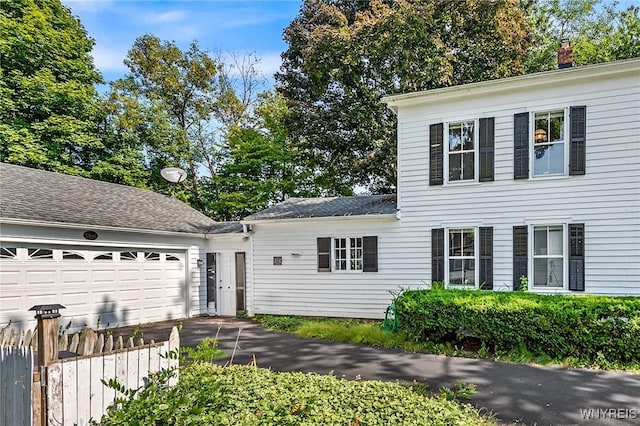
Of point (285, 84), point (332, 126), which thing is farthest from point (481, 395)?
point (285, 84)

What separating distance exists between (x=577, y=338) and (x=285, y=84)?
15.7 meters

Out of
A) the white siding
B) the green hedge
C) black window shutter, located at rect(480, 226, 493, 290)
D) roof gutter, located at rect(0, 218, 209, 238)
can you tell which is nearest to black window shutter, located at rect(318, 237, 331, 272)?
the white siding

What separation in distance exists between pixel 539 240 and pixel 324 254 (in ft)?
18.2

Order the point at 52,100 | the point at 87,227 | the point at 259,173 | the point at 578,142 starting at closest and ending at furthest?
1. the point at 578,142
2. the point at 87,227
3. the point at 52,100
4. the point at 259,173

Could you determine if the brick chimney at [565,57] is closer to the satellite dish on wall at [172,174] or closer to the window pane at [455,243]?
the window pane at [455,243]

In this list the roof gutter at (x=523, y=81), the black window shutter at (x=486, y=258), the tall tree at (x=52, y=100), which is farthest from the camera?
the tall tree at (x=52, y=100)

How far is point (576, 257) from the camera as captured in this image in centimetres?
898

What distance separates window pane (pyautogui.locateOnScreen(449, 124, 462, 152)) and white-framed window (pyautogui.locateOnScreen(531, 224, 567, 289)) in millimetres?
2681

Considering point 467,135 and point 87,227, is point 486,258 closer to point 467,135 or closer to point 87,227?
point 467,135

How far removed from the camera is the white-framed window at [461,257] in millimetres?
10000

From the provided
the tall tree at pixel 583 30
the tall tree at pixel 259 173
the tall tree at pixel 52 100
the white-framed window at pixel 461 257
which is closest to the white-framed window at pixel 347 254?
the white-framed window at pixel 461 257

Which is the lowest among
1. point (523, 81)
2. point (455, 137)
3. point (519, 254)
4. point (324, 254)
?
point (324, 254)

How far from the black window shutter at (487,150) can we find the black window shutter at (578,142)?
165 centimetres

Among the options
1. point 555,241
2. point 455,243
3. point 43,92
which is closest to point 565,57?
point 555,241
